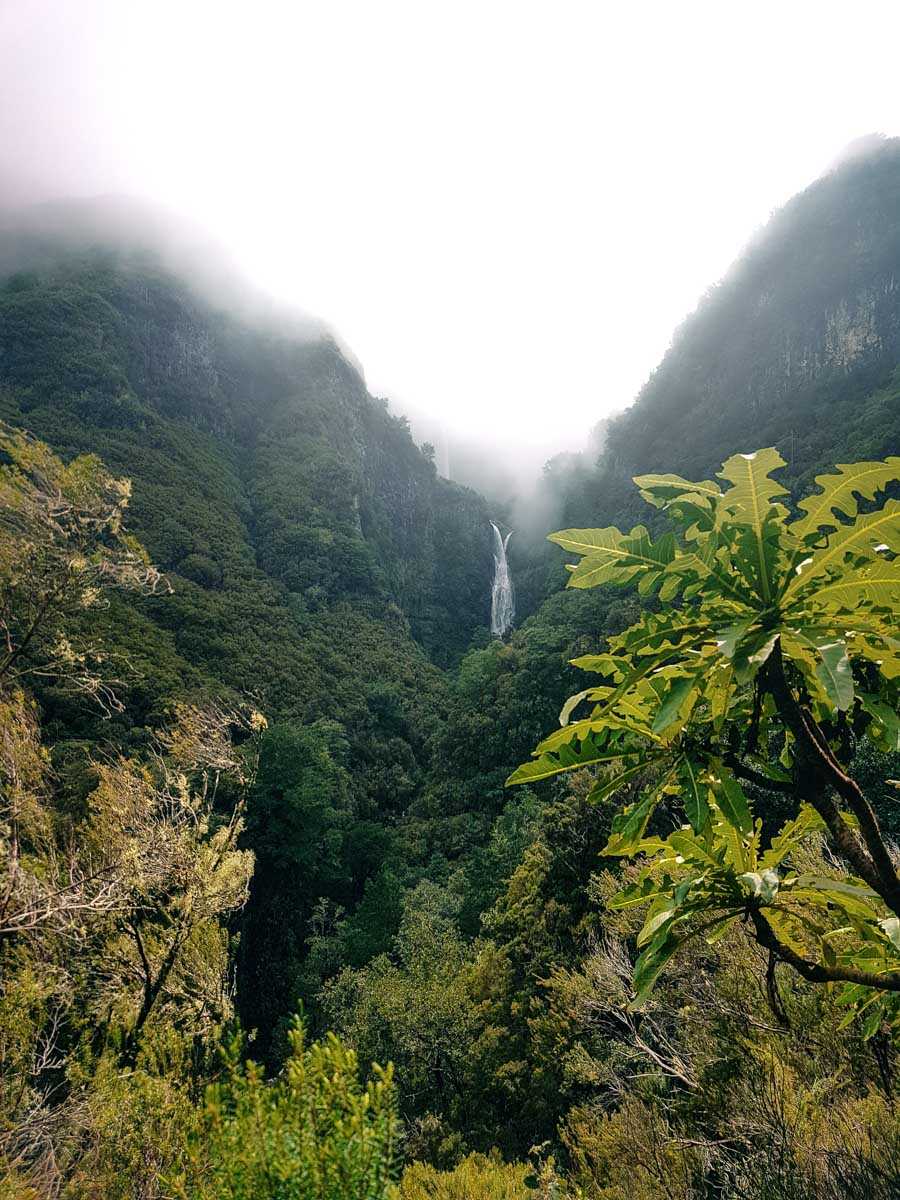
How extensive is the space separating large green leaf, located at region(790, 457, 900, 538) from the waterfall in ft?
218

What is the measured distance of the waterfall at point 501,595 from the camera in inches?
2773

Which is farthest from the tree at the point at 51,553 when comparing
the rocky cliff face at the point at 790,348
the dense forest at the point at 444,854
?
the rocky cliff face at the point at 790,348

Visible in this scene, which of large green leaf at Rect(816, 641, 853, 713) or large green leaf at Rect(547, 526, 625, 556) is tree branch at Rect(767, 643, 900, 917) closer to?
large green leaf at Rect(816, 641, 853, 713)

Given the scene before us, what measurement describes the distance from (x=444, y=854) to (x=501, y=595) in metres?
50.9

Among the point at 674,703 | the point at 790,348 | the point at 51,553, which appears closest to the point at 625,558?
the point at 674,703

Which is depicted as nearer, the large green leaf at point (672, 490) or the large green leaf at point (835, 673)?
the large green leaf at point (835, 673)

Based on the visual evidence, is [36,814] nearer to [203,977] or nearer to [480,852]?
[203,977]

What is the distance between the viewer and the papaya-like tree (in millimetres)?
1350

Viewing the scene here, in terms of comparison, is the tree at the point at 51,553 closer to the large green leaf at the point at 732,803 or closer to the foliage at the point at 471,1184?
the large green leaf at the point at 732,803

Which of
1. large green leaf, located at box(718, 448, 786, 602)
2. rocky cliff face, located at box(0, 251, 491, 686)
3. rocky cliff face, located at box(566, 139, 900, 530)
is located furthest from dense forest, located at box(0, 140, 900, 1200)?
rocky cliff face, located at box(566, 139, 900, 530)

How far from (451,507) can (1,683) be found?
283 feet

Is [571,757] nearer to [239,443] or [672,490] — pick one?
[672,490]

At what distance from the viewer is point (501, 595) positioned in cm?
7544

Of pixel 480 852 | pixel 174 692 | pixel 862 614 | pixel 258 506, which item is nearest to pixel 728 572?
pixel 862 614
